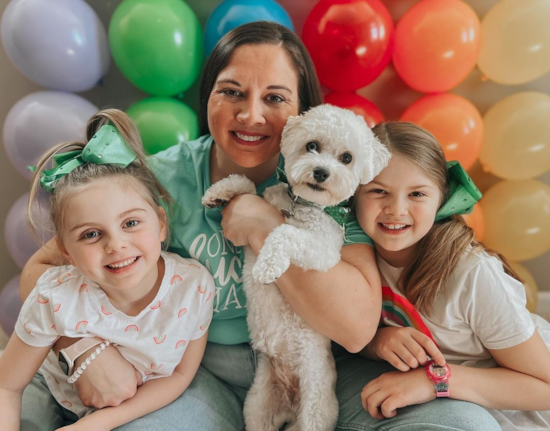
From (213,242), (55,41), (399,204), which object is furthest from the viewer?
(55,41)

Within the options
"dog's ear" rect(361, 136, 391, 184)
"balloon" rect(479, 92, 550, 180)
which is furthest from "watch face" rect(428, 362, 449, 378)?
"balloon" rect(479, 92, 550, 180)

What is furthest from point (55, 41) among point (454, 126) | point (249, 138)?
point (454, 126)

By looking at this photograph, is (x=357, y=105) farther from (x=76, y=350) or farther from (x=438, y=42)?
(x=76, y=350)

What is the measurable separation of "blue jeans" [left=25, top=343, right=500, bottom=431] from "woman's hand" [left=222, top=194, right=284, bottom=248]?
15.4 inches

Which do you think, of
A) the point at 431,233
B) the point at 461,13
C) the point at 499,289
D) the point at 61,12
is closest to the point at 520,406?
the point at 499,289

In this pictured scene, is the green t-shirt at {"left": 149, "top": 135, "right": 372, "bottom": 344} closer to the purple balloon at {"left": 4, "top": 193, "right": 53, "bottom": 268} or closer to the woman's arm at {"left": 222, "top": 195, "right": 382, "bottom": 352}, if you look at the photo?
the woman's arm at {"left": 222, "top": 195, "right": 382, "bottom": 352}

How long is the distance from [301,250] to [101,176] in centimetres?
55

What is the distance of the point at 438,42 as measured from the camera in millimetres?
1798

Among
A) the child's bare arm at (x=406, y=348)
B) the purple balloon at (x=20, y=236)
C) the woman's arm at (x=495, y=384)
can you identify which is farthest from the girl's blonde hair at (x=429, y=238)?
the purple balloon at (x=20, y=236)

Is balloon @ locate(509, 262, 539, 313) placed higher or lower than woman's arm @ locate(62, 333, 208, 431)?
lower

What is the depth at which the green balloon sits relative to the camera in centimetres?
175

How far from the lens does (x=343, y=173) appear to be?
40.9 inches

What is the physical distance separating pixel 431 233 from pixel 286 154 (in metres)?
0.50

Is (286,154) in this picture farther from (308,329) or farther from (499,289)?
(499,289)
